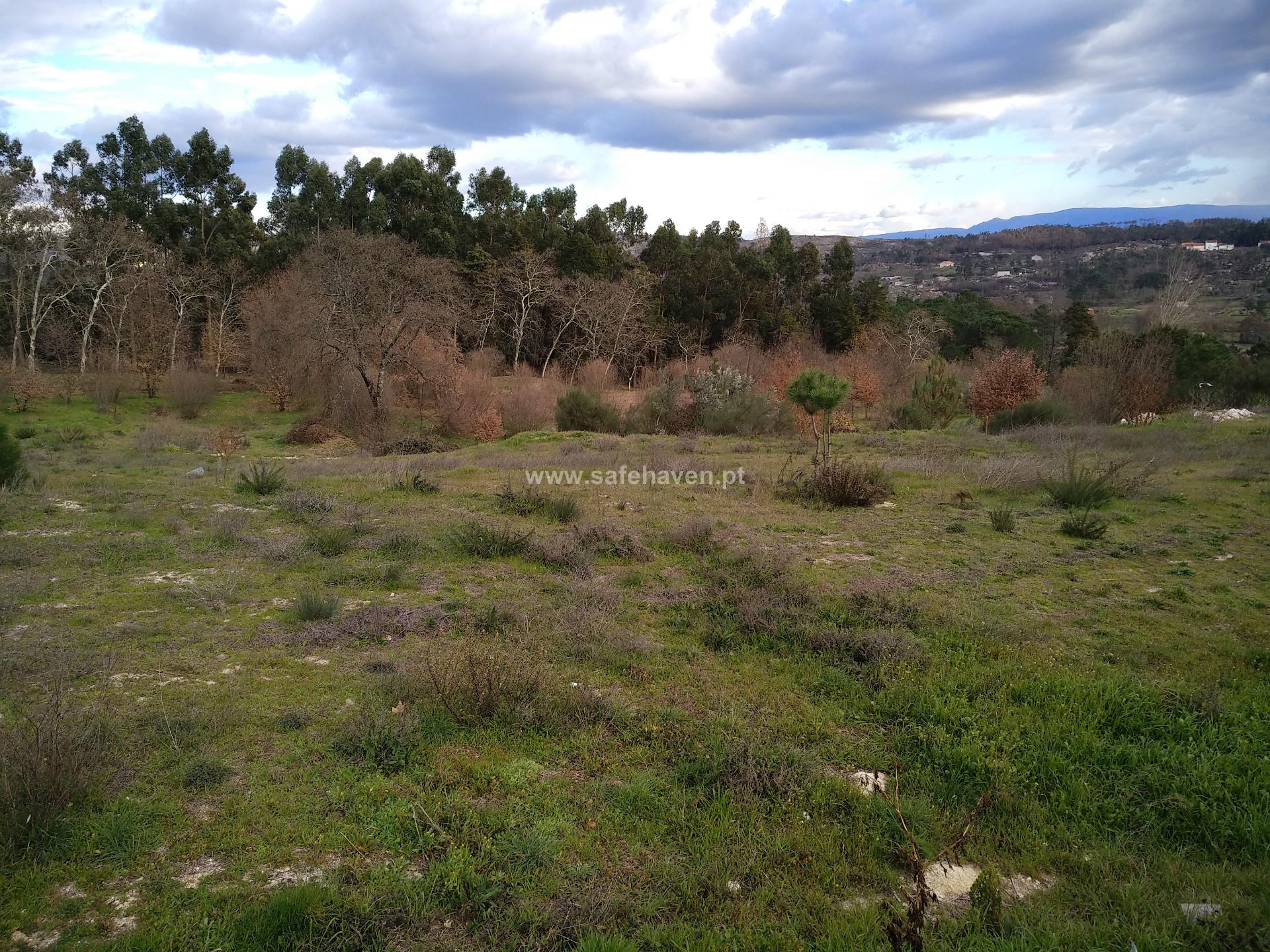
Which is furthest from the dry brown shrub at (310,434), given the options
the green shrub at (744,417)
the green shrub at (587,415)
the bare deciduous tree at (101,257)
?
the bare deciduous tree at (101,257)

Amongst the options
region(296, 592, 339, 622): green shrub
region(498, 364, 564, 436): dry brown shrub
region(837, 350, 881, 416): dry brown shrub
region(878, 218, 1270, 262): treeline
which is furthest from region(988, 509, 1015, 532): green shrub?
region(878, 218, 1270, 262): treeline

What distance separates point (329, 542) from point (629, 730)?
493 centimetres

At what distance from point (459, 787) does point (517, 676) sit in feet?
3.28

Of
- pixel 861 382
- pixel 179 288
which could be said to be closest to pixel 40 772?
pixel 861 382

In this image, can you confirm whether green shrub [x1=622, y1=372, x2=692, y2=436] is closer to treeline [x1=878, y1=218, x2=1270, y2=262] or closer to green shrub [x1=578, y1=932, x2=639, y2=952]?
green shrub [x1=578, y1=932, x2=639, y2=952]

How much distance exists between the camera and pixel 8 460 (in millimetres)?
10297

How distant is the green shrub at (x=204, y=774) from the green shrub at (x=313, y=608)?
2.21 meters

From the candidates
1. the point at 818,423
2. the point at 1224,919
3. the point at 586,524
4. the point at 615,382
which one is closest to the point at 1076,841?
the point at 1224,919

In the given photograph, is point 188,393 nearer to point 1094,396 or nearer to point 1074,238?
point 1094,396

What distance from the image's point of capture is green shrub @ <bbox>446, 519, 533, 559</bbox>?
8070mm

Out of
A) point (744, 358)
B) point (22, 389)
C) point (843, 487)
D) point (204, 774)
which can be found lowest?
point (204, 774)

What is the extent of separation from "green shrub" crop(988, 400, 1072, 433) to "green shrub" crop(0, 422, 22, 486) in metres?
23.2

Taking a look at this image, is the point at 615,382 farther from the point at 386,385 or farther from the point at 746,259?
→ the point at 746,259

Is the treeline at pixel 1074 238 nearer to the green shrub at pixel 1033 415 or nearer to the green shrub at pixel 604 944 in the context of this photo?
the green shrub at pixel 1033 415
